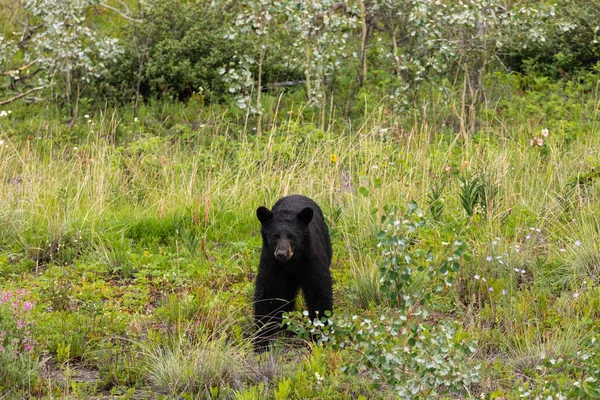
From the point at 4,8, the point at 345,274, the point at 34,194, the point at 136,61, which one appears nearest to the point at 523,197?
the point at 345,274

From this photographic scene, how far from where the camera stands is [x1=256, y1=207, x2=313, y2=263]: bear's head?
5.54 metres

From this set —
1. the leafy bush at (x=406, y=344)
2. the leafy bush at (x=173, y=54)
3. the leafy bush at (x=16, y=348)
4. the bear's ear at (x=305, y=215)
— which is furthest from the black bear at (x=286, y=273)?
the leafy bush at (x=173, y=54)

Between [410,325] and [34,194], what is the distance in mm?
4756

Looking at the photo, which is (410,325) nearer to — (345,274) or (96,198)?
(345,274)

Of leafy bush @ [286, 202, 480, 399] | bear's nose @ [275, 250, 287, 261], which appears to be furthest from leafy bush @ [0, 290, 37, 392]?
leafy bush @ [286, 202, 480, 399]

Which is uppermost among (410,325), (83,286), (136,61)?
(136,61)

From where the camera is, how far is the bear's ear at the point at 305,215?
561 cm

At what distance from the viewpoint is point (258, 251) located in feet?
23.9

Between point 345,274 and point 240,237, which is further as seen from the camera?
point 240,237

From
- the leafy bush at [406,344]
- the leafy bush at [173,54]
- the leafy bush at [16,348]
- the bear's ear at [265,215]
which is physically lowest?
the leafy bush at [16,348]

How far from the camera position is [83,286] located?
6.73 m

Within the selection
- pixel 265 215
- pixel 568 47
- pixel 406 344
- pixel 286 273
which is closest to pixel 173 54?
pixel 568 47

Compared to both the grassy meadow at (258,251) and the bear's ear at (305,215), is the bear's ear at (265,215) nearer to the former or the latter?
the bear's ear at (305,215)

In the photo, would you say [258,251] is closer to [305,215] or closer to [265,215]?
[265,215]
